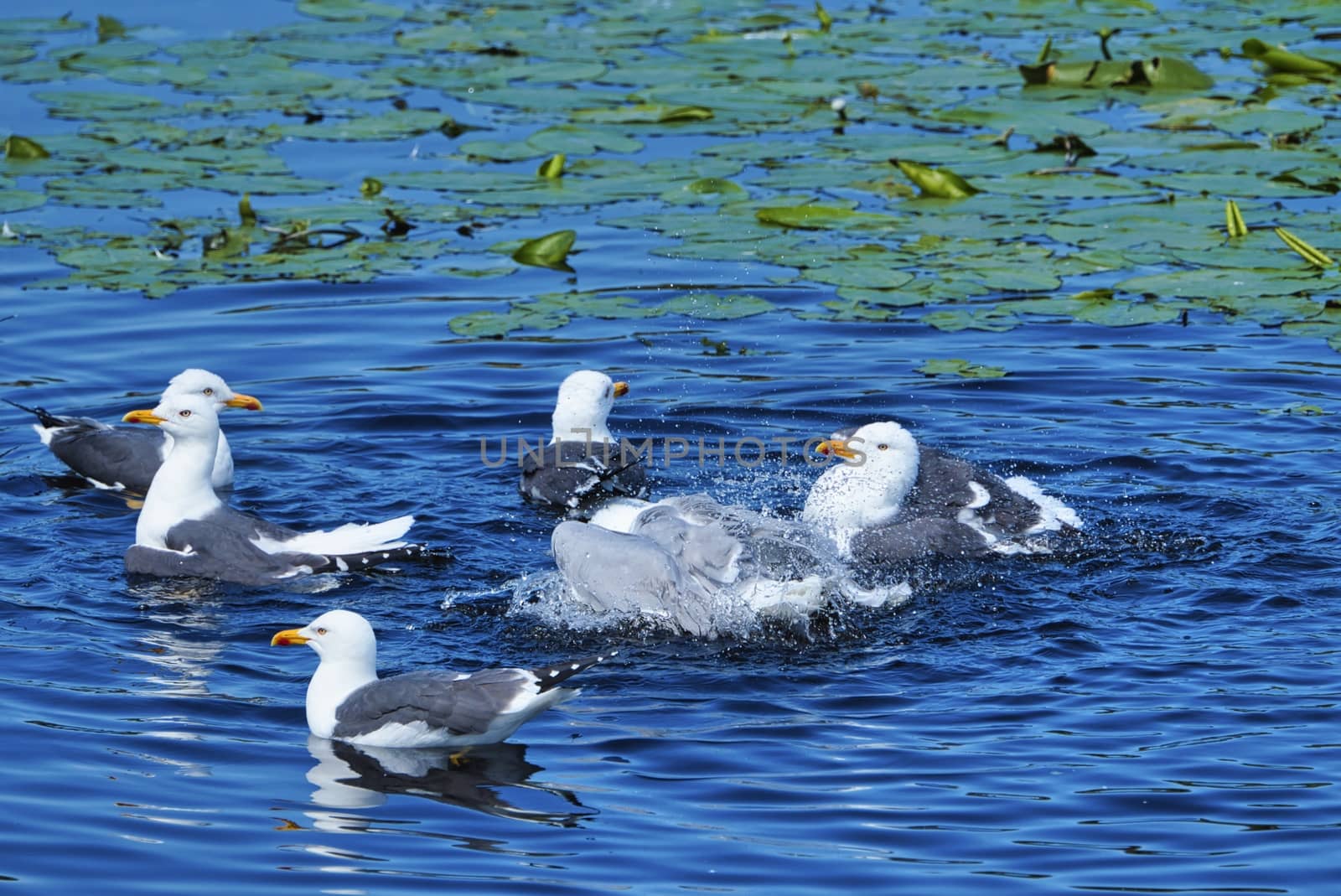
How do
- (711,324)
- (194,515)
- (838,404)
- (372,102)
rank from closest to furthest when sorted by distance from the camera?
1. (194,515)
2. (838,404)
3. (711,324)
4. (372,102)

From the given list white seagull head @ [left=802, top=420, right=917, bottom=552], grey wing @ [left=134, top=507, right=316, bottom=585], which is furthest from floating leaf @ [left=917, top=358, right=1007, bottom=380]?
grey wing @ [left=134, top=507, right=316, bottom=585]

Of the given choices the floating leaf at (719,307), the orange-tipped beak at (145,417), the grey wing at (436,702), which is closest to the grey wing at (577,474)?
the orange-tipped beak at (145,417)

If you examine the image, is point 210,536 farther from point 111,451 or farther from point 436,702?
point 436,702

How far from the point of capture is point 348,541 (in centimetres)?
804

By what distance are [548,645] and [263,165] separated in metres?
7.10

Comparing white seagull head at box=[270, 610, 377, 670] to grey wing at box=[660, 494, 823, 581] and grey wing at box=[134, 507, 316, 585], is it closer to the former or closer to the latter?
grey wing at box=[134, 507, 316, 585]

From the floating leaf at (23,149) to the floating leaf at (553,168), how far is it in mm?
3661

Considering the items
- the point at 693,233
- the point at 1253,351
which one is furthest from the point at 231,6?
the point at 1253,351

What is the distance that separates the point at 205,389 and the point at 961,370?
13.9 ft

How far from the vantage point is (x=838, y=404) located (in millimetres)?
10195


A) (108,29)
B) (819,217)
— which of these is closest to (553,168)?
(819,217)

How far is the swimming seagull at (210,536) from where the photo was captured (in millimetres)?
7996

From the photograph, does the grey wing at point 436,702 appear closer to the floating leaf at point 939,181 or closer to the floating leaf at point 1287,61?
the floating leaf at point 939,181

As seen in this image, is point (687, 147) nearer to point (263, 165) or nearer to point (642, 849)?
point (263, 165)
